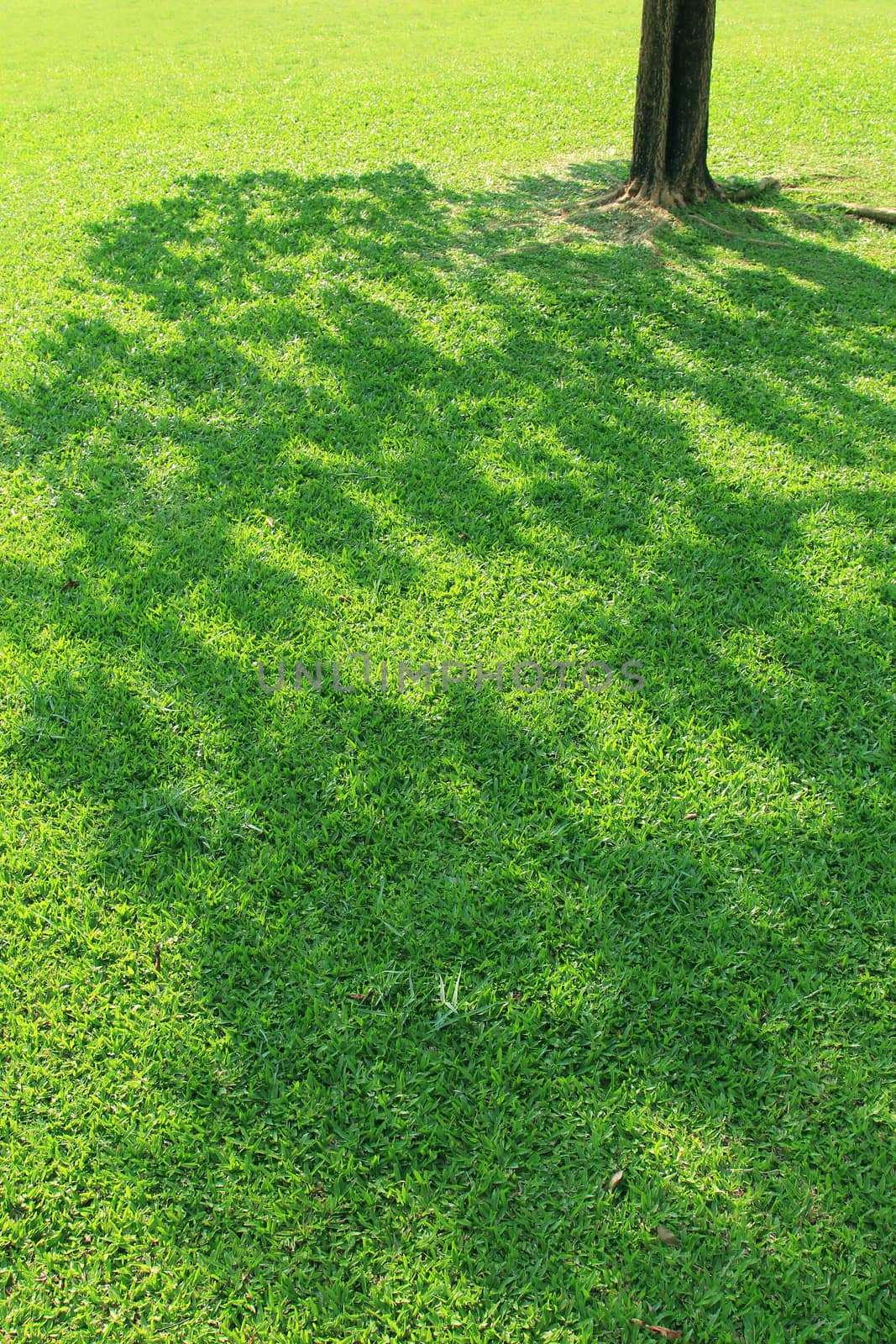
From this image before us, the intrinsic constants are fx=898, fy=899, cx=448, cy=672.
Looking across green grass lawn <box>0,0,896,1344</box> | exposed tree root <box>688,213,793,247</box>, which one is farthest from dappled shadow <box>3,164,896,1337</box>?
exposed tree root <box>688,213,793,247</box>

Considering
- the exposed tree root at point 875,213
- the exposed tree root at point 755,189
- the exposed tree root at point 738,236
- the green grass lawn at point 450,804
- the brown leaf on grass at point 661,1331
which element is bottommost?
the brown leaf on grass at point 661,1331

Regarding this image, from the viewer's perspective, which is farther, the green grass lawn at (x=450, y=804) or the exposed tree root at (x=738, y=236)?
the exposed tree root at (x=738, y=236)

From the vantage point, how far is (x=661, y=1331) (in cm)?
202

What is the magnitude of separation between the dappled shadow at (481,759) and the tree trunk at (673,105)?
210 centimetres

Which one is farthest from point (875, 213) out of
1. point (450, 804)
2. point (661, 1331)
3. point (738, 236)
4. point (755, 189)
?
point (661, 1331)

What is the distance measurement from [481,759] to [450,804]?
25 cm

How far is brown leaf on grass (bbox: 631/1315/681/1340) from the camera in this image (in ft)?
6.60

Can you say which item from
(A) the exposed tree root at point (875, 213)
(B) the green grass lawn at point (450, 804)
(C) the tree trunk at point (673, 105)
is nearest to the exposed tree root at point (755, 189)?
(C) the tree trunk at point (673, 105)

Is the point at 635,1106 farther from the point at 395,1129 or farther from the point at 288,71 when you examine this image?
the point at 288,71

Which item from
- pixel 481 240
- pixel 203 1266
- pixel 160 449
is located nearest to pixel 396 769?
pixel 203 1266

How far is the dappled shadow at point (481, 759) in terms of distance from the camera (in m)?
2.30

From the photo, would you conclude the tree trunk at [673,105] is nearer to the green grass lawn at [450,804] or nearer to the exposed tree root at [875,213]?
the green grass lawn at [450,804]

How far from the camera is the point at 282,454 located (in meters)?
4.99

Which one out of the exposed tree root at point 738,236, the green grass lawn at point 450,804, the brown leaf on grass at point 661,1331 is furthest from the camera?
the exposed tree root at point 738,236
